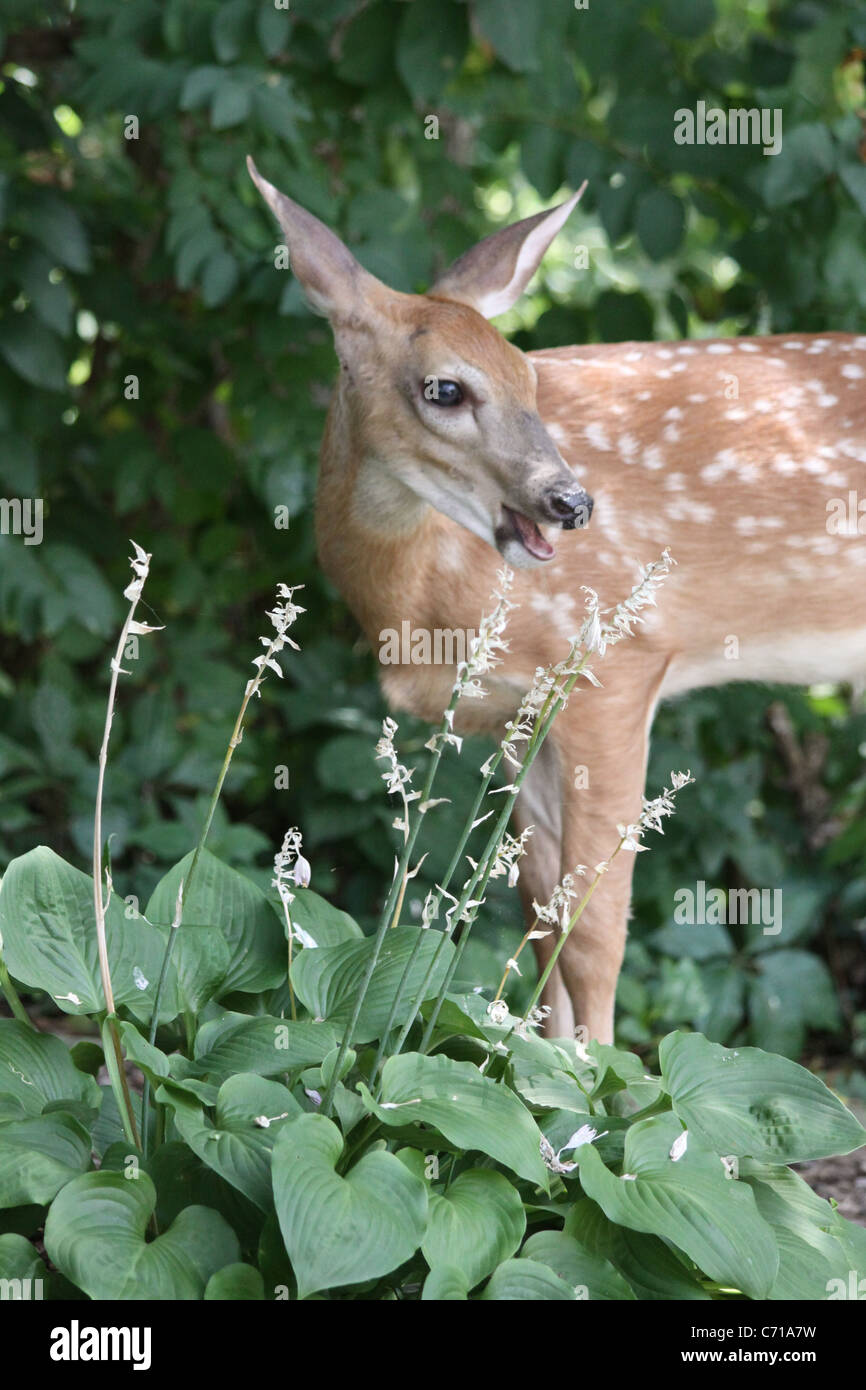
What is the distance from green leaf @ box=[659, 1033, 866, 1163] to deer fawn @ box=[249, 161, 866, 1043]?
92 cm

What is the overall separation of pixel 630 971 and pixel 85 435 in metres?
2.68

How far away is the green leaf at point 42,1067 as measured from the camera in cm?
258

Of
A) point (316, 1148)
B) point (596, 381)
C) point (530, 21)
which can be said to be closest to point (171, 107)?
point (530, 21)

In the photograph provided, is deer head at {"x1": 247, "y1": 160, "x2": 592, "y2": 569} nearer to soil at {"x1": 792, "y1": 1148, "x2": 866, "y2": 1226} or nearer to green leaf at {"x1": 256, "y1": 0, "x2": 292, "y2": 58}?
green leaf at {"x1": 256, "y1": 0, "x2": 292, "y2": 58}

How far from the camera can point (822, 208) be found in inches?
170

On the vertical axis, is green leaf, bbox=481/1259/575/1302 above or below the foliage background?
below

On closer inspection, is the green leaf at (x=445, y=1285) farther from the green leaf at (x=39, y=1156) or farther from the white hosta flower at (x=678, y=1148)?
the green leaf at (x=39, y=1156)

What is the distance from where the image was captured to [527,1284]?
7.43 ft

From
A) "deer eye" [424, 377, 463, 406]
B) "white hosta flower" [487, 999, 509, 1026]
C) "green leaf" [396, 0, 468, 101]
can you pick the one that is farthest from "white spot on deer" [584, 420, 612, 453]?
"white hosta flower" [487, 999, 509, 1026]

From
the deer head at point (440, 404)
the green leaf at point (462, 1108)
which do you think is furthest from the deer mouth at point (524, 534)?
the green leaf at point (462, 1108)

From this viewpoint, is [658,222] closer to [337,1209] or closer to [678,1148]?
[678,1148]

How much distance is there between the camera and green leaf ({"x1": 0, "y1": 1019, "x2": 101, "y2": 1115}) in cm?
258

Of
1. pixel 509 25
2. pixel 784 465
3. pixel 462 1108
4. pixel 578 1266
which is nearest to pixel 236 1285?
pixel 462 1108
